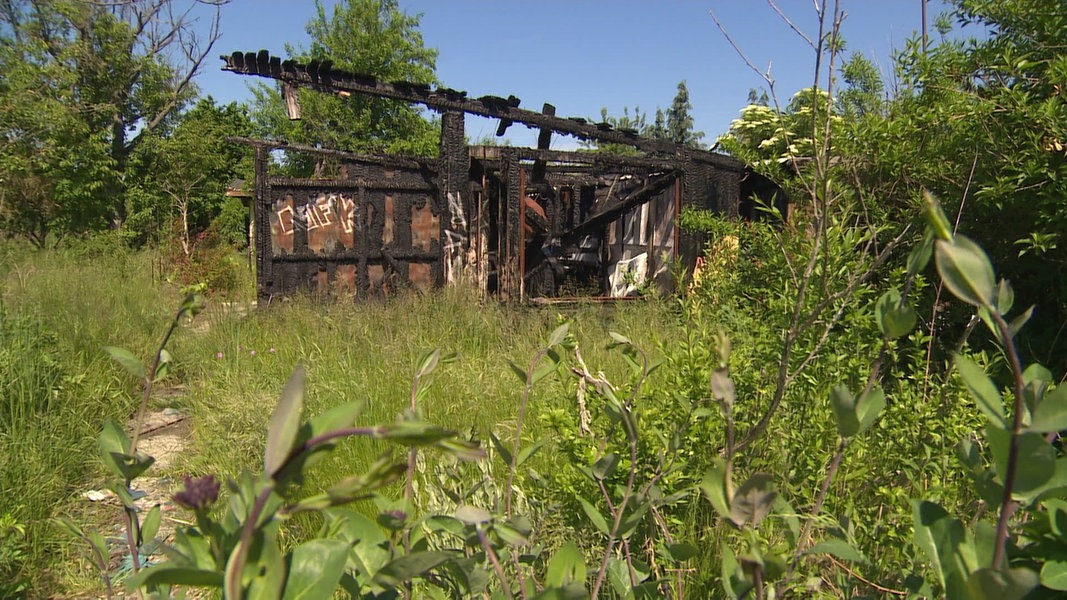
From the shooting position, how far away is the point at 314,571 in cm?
60

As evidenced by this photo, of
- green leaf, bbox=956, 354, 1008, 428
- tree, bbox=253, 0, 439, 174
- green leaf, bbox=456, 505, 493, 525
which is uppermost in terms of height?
tree, bbox=253, 0, 439, 174

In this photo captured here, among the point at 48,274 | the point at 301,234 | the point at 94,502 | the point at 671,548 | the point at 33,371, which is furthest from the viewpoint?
the point at 301,234

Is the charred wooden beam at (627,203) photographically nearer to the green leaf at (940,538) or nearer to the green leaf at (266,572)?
the green leaf at (940,538)

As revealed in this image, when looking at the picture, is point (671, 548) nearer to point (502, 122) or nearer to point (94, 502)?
point (94, 502)

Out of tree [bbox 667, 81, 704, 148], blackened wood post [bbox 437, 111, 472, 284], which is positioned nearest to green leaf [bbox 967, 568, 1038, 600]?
blackened wood post [bbox 437, 111, 472, 284]

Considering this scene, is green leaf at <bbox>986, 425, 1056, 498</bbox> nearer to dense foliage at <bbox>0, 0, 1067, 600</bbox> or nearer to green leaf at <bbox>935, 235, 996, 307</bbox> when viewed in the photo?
dense foliage at <bbox>0, 0, 1067, 600</bbox>

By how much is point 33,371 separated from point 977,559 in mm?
4945

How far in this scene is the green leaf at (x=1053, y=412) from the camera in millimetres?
568

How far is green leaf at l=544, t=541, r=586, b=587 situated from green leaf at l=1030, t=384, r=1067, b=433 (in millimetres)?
515

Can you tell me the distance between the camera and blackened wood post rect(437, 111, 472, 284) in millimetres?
7426

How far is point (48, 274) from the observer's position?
709 centimetres

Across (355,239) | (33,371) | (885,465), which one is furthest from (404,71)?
(885,465)

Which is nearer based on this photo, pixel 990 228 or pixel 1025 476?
pixel 1025 476

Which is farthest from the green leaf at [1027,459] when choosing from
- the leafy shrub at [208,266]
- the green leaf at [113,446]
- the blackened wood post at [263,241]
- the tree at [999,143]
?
the leafy shrub at [208,266]
